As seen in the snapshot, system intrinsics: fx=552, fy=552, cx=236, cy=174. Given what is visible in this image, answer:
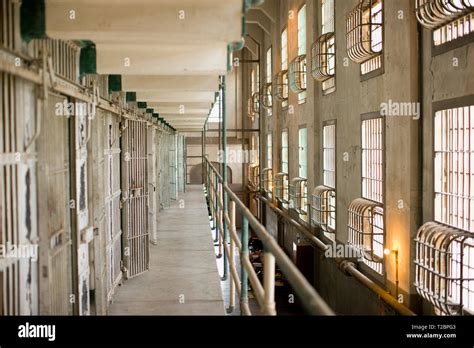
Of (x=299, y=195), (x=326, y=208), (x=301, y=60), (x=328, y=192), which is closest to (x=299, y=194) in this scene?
(x=299, y=195)

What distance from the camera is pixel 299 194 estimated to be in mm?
11617

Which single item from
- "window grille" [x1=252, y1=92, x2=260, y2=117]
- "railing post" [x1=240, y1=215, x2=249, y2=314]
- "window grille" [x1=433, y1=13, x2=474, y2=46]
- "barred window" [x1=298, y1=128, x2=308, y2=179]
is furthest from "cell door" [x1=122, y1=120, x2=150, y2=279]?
"window grille" [x1=252, y1=92, x2=260, y2=117]

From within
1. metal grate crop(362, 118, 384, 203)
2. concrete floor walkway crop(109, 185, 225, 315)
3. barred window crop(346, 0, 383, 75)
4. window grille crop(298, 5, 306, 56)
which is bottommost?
concrete floor walkway crop(109, 185, 225, 315)

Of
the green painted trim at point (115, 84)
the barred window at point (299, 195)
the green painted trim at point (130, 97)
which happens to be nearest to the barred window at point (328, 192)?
the barred window at point (299, 195)

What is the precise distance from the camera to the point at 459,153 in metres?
4.77

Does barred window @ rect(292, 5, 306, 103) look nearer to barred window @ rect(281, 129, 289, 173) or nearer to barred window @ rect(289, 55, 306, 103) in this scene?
barred window @ rect(289, 55, 306, 103)

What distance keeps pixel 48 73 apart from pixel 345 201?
20.3ft

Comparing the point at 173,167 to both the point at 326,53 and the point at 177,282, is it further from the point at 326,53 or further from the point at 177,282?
the point at 177,282

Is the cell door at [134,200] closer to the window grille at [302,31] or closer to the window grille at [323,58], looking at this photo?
the window grille at [323,58]

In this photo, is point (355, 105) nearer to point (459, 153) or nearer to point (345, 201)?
point (345, 201)

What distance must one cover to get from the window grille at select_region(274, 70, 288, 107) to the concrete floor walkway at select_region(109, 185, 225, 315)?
5.89m

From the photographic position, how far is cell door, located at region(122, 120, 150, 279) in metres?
5.52
